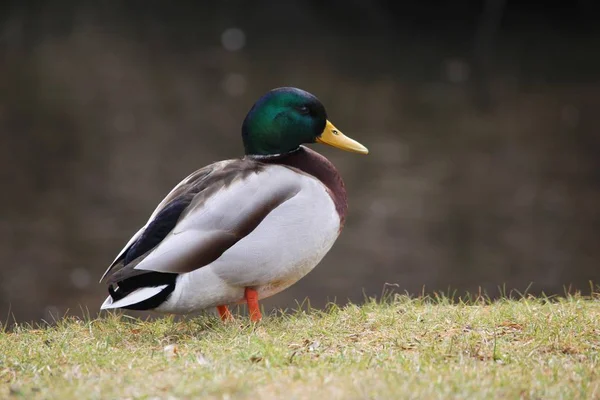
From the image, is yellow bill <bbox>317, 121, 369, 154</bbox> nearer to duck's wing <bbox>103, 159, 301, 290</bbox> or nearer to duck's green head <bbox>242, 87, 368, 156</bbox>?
duck's green head <bbox>242, 87, 368, 156</bbox>

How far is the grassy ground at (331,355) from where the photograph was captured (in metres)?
3.23

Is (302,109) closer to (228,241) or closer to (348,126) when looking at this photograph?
(228,241)

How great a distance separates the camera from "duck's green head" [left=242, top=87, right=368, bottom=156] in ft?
15.9

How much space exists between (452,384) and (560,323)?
1.20m

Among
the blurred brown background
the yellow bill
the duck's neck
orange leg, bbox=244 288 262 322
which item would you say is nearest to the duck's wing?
the duck's neck

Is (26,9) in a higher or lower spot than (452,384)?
→ higher

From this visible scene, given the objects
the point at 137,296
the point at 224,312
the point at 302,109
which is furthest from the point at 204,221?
the point at 302,109

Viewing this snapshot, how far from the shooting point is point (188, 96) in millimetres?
16141

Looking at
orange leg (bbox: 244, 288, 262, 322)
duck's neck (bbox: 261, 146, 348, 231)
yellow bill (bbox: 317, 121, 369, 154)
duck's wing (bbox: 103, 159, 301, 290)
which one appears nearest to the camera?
duck's wing (bbox: 103, 159, 301, 290)

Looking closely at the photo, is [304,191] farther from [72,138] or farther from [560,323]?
[72,138]

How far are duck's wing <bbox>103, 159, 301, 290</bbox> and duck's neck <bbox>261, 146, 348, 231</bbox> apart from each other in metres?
0.20

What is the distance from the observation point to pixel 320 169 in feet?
15.9

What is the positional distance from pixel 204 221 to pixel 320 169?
0.74 meters

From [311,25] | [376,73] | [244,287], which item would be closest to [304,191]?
[244,287]
